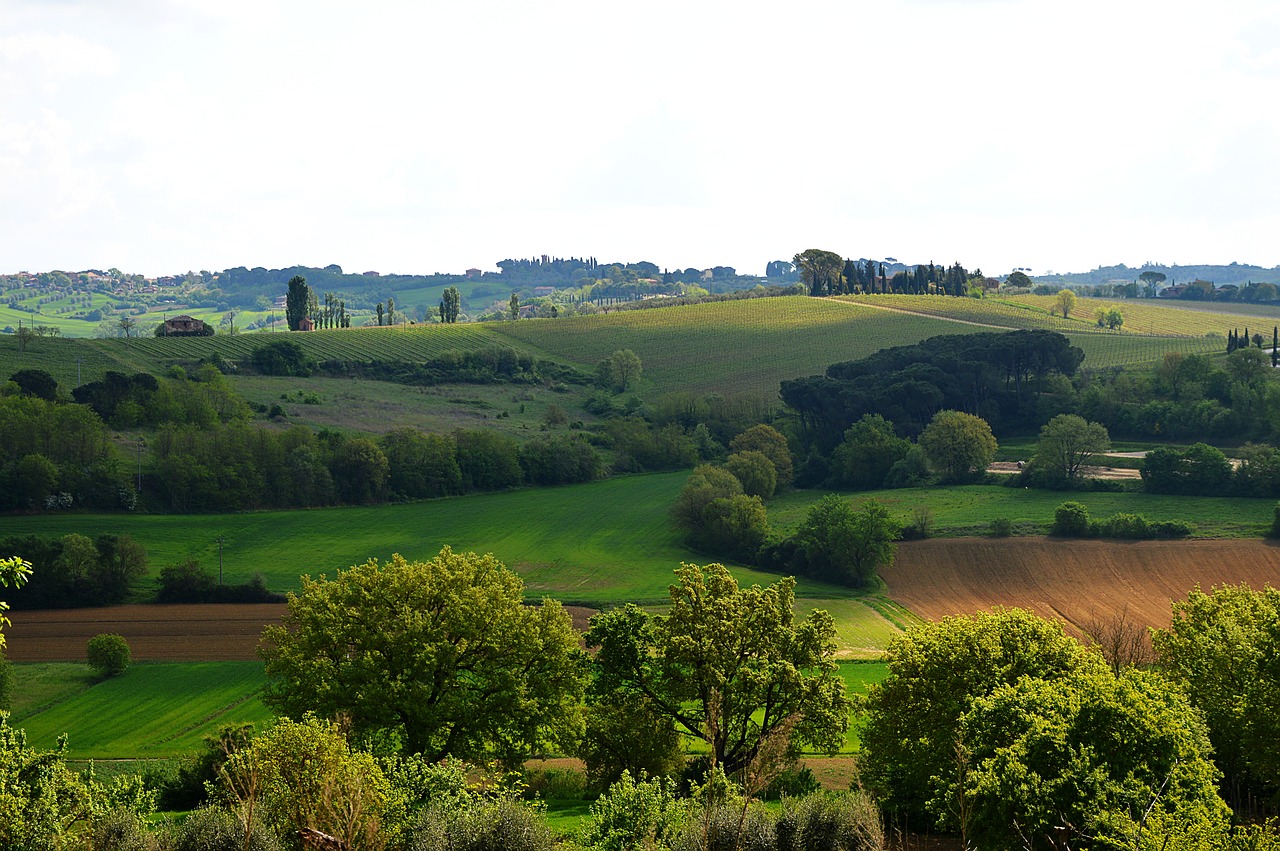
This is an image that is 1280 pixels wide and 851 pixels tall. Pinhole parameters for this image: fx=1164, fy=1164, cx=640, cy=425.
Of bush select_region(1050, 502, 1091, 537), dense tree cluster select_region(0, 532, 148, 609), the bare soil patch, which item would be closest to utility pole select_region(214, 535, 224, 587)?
the bare soil patch

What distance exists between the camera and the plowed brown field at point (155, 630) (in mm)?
69562

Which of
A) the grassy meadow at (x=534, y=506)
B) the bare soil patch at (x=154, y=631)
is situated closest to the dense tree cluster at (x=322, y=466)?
the grassy meadow at (x=534, y=506)

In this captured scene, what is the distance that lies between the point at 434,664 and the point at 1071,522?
65.6 meters

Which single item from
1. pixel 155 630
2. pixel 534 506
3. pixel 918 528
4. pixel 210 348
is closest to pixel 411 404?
pixel 210 348

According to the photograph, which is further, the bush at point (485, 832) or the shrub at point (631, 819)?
the shrub at point (631, 819)

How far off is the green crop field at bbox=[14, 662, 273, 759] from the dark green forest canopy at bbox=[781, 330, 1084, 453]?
250 ft

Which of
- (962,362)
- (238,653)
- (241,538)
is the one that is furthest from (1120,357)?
(238,653)

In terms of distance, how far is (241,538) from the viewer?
9575 cm

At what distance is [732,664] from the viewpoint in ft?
134

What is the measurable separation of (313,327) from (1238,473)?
137 m

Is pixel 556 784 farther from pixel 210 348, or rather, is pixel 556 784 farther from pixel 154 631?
pixel 210 348

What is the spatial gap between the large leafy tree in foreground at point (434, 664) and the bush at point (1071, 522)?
60.3 m

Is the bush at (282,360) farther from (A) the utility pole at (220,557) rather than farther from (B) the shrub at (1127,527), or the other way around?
(B) the shrub at (1127,527)

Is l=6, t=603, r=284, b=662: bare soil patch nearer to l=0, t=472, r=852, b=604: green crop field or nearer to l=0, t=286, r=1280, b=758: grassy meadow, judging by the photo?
l=0, t=286, r=1280, b=758: grassy meadow
